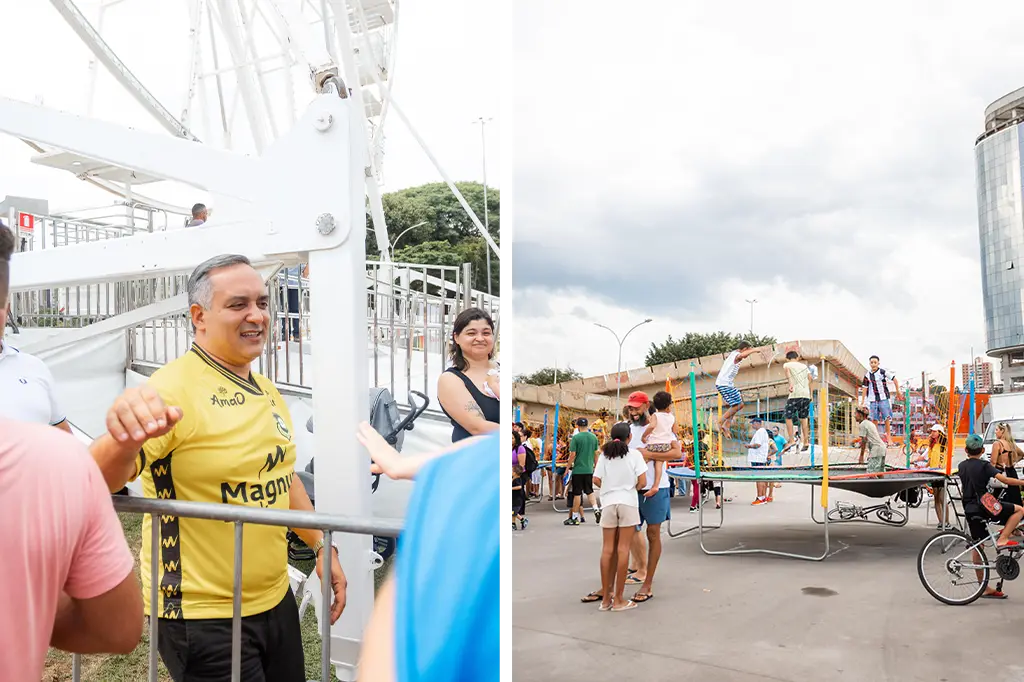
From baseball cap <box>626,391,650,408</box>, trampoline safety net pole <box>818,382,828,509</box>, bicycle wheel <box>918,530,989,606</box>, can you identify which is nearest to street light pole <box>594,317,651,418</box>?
baseball cap <box>626,391,650,408</box>

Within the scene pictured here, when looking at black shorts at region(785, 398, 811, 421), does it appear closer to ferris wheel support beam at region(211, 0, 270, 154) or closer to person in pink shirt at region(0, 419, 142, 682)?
ferris wheel support beam at region(211, 0, 270, 154)

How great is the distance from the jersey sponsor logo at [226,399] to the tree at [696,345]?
97cm

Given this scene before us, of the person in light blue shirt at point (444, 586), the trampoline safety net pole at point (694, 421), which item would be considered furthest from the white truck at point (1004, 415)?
the person in light blue shirt at point (444, 586)

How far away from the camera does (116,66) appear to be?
44.9 inches

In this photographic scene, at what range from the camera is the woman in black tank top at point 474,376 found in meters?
1.05

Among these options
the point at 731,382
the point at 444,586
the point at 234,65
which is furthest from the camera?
the point at 731,382

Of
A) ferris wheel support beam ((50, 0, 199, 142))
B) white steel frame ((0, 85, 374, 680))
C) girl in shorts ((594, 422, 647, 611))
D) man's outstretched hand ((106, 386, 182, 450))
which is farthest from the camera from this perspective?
girl in shorts ((594, 422, 647, 611))

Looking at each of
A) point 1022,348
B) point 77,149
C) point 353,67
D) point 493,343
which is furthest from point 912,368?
point 77,149

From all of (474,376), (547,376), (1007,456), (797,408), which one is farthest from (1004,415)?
(474,376)

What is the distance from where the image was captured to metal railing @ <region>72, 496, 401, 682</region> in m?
0.93

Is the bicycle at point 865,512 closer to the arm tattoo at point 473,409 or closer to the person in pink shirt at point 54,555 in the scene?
the arm tattoo at point 473,409

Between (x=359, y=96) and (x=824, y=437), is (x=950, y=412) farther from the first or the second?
(x=359, y=96)

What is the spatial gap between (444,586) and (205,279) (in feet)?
2.02

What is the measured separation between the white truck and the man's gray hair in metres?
1.59
